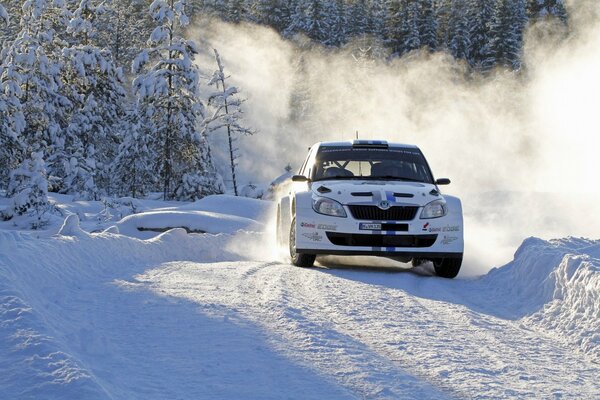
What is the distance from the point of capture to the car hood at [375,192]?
9.44 metres

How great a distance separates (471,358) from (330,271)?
14.5 feet

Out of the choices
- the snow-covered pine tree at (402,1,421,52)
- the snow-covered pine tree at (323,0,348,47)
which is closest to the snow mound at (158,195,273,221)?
the snow-covered pine tree at (402,1,421,52)

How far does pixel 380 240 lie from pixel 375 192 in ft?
1.98

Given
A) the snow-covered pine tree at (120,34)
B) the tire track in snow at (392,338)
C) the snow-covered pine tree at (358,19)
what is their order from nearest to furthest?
the tire track in snow at (392,338), the snow-covered pine tree at (120,34), the snow-covered pine tree at (358,19)

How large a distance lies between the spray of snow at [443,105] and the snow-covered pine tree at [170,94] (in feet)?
69.8

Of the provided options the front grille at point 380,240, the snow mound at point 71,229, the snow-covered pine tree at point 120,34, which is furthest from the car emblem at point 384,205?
the snow-covered pine tree at point 120,34

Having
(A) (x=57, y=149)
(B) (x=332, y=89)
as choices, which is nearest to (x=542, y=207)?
(A) (x=57, y=149)

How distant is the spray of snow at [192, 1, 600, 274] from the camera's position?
56.3 meters

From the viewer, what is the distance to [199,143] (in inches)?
1346

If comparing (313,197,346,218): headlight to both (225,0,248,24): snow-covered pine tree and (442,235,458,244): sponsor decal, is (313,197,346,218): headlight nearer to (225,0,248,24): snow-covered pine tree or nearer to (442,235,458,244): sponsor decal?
(442,235,458,244): sponsor decal

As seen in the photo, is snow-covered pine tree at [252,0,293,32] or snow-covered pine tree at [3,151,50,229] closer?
snow-covered pine tree at [3,151,50,229]

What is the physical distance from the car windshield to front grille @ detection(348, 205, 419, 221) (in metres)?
1.22

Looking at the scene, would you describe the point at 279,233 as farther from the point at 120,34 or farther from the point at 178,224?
the point at 120,34

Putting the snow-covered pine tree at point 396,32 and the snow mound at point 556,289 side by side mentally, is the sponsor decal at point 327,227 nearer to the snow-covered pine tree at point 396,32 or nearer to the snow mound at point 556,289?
the snow mound at point 556,289
